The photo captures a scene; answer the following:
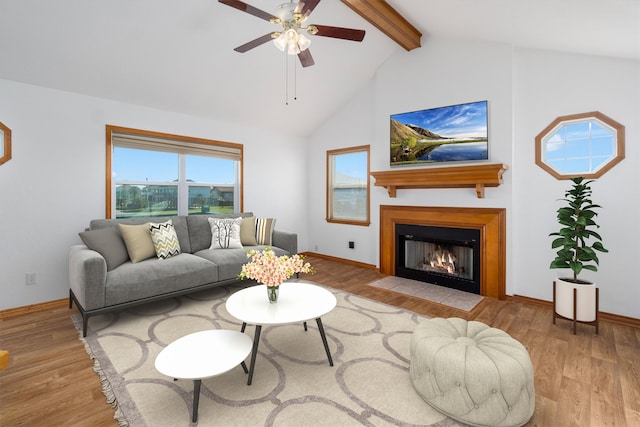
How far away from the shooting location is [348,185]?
215 inches

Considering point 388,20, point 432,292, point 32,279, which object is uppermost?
point 388,20

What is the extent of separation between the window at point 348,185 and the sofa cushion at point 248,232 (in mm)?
1729

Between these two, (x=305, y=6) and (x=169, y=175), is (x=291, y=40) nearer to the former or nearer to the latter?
(x=305, y=6)

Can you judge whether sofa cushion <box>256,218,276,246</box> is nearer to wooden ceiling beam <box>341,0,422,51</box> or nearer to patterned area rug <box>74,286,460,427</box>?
patterned area rug <box>74,286,460,427</box>

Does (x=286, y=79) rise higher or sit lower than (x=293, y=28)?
higher

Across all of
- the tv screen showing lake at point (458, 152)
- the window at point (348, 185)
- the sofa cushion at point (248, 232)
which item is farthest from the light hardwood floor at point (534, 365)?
the window at point (348, 185)

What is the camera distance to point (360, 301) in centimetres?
348

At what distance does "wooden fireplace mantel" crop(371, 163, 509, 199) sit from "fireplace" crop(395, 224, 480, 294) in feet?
1.95

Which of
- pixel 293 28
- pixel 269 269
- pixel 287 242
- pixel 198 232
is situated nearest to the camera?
pixel 269 269

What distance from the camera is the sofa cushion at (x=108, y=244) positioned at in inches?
118

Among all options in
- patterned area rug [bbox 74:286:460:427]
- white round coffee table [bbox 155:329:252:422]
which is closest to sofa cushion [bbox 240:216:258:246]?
patterned area rug [bbox 74:286:460:427]

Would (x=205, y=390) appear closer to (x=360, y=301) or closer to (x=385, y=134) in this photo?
(x=360, y=301)

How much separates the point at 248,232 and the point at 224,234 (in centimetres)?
36

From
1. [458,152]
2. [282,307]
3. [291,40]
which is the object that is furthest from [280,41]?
[458,152]
